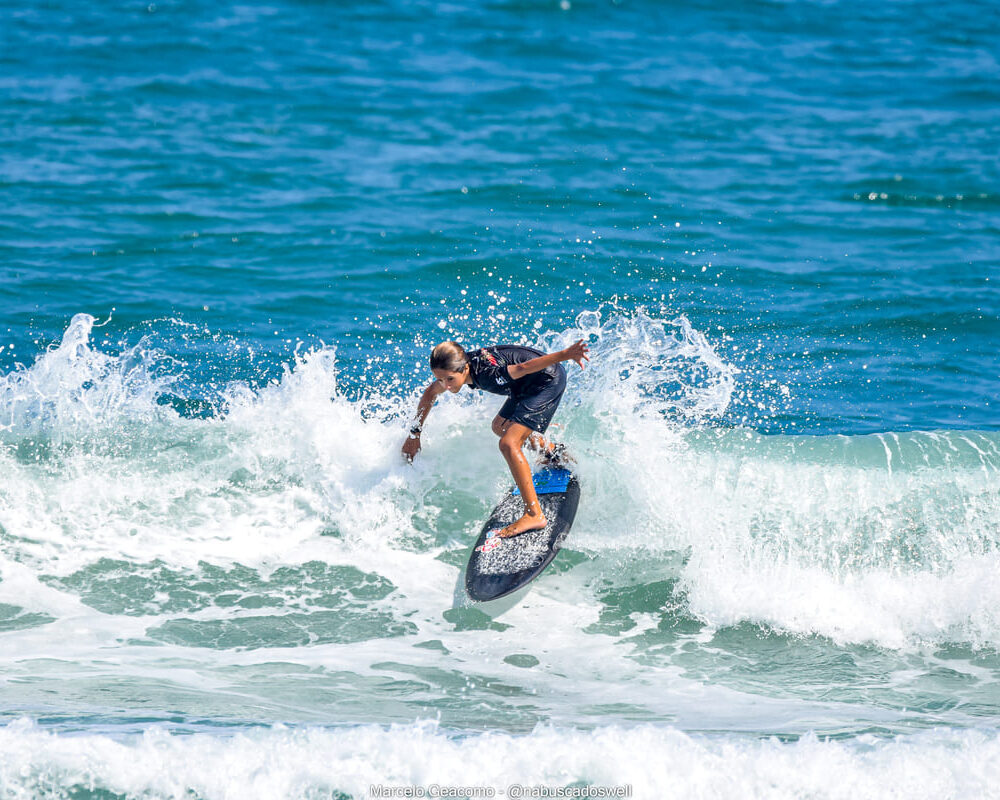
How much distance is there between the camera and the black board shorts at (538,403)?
25.5 ft

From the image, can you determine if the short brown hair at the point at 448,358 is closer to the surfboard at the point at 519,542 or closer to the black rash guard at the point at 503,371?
the black rash guard at the point at 503,371

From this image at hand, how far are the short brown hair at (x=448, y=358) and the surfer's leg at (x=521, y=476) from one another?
2.46 ft

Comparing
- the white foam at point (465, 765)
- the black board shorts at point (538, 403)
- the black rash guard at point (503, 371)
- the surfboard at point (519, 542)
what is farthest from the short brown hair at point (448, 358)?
the white foam at point (465, 765)

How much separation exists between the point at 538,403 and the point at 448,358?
90 centimetres

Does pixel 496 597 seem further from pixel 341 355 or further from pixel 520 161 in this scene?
pixel 520 161

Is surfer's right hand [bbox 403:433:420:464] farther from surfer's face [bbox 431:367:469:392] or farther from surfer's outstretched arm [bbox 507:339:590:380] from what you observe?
surfer's outstretched arm [bbox 507:339:590:380]

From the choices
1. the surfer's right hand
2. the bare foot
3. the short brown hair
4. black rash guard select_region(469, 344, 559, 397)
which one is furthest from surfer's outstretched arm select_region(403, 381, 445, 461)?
the bare foot

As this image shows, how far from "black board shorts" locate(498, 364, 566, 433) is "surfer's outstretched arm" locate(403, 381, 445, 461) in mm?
569

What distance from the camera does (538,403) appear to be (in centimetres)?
779

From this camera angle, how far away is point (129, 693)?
635cm

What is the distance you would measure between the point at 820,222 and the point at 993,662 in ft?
28.4

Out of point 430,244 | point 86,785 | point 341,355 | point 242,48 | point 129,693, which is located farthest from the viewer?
point 242,48

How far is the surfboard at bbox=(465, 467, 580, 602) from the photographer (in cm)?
757

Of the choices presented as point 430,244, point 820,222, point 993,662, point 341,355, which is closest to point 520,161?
point 430,244
